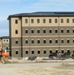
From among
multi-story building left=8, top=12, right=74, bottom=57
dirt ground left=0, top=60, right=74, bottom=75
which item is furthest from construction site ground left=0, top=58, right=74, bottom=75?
multi-story building left=8, top=12, right=74, bottom=57

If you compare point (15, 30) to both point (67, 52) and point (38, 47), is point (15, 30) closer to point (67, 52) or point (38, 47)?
point (38, 47)

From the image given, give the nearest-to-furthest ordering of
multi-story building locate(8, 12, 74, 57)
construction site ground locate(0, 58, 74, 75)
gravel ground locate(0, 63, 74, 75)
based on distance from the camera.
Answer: gravel ground locate(0, 63, 74, 75) → construction site ground locate(0, 58, 74, 75) → multi-story building locate(8, 12, 74, 57)

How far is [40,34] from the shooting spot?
97.2 meters

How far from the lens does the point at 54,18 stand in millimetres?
98188

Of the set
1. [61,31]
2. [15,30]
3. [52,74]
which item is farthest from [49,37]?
[52,74]

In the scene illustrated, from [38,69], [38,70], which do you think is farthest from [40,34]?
[38,70]

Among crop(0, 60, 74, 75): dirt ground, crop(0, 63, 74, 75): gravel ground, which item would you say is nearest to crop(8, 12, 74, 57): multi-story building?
crop(0, 60, 74, 75): dirt ground

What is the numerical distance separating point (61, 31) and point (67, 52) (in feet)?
22.7

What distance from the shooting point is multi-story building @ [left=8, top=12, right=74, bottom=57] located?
97000mm

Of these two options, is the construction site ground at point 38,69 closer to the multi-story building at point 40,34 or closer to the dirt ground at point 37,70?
the dirt ground at point 37,70

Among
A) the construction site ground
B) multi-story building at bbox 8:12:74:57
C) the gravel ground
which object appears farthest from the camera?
multi-story building at bbox 8:12:74:57

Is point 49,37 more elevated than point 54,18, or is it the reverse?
point 54,18

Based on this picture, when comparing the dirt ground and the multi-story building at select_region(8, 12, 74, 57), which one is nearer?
the dirt ground

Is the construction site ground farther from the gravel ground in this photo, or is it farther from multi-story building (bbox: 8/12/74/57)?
multi-story building (bbox: 8/12/74/57)
